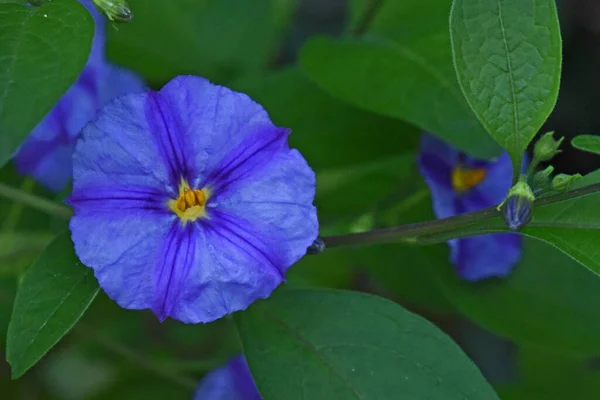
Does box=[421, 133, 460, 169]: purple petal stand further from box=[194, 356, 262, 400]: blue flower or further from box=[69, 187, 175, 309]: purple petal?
box=[69, 187, 175, 309]: purple petal

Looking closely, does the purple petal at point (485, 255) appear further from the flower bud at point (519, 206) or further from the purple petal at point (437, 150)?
the flower bud at point (519, 206)

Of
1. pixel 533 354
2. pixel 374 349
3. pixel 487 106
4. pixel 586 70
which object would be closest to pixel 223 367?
pixel 374 349

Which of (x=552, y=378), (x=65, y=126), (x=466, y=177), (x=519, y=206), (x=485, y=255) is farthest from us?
(x=552, y=378)

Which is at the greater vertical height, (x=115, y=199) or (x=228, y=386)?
(x=115, y=199)

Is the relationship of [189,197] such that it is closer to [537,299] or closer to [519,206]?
[519,206]

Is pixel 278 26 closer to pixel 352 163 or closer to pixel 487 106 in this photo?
pixel 352 163

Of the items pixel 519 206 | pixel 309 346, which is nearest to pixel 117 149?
pixel 309 346
